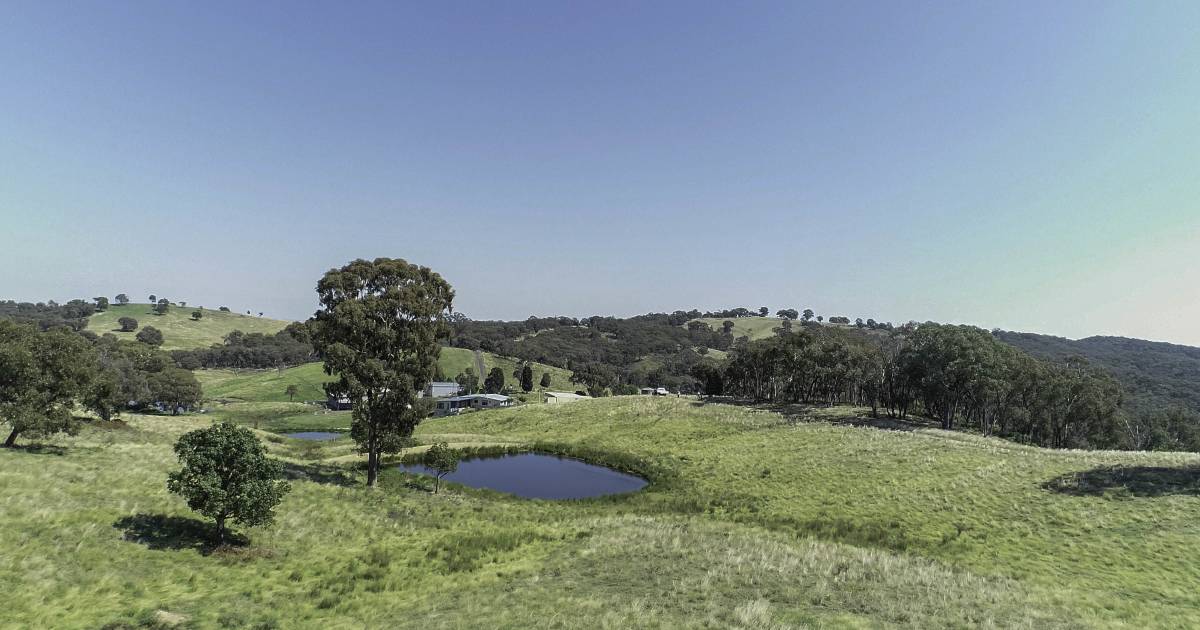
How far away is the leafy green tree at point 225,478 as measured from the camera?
23.0 metres

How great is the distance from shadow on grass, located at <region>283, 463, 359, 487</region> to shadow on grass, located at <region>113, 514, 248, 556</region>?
1364cm

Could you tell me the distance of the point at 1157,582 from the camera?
2545 centimetres

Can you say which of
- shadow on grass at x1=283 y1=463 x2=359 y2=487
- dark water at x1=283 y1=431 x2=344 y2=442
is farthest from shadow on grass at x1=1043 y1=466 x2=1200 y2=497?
dark water at x1=283 y1=431 x2=344 y2=442

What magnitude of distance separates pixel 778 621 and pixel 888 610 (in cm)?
521

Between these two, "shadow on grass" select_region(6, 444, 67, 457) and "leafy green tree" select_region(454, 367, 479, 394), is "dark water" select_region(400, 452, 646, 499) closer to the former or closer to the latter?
"shadow on grass" select_region(6, 444, 67, 457)

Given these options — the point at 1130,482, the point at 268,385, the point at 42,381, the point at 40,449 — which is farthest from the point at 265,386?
the point at 1130,482

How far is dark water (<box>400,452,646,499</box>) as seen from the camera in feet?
165

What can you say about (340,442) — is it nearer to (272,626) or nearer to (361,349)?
(361,349)

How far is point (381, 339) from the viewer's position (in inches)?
1626

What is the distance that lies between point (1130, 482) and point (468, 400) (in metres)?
134

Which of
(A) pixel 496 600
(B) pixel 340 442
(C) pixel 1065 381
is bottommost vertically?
(B) pixel 340 442

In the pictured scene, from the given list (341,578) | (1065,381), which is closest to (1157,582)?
(341,578)

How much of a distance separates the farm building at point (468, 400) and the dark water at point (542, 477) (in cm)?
7277

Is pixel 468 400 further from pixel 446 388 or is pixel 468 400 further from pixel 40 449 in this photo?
pixel 40 449
